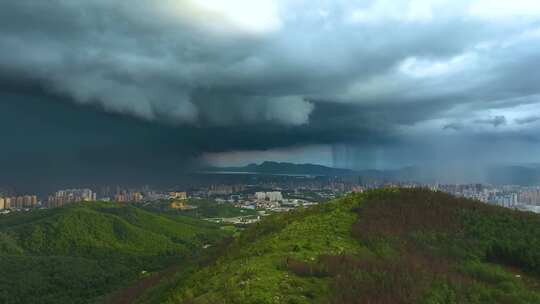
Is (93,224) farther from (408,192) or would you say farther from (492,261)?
(492,261)

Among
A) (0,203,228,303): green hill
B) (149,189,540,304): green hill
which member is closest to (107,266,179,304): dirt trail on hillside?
(149,189,540,304): green hill

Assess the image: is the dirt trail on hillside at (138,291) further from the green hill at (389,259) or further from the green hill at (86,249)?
the green hill at (86,249)

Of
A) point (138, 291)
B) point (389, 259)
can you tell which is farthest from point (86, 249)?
point (389, 259)

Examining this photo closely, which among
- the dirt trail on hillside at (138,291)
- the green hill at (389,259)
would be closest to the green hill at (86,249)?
the dirt trail on hillside at (138,291)

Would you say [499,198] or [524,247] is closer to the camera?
[524,247]

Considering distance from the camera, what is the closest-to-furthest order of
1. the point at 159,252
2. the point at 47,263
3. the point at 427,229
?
the point at 427,229, the point at 47,263, the point at 159,252

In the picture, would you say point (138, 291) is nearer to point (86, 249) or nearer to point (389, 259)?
point (389, 259)

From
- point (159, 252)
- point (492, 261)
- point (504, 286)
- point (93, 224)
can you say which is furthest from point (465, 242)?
point (93, 224)
